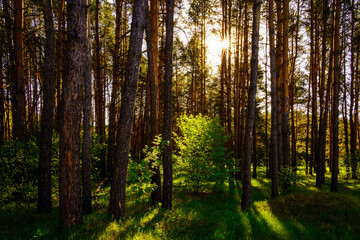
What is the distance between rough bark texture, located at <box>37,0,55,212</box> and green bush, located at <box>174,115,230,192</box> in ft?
18.6

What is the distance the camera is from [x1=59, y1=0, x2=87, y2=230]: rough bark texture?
4316 mm

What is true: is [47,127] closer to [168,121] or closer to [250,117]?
[168,121]

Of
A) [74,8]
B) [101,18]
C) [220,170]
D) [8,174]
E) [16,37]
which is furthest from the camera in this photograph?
[101,18]

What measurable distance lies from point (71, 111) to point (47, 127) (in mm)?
3938

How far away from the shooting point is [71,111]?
14.2 feet

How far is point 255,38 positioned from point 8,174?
10.4 m

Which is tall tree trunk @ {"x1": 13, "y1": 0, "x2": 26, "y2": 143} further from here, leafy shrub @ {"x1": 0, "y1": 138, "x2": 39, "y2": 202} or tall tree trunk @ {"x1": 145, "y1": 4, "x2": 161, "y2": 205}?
tall tree trunk @ {"x1": 145, "y1": 4, "x2": 161, "y2": 205}

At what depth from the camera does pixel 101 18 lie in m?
16.1

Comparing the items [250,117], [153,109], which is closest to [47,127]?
[153,109]

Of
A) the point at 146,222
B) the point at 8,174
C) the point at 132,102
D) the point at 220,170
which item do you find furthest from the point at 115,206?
the point at 220,170

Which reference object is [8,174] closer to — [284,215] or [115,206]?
[115,206]

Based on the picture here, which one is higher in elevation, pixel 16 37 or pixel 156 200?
pixel 16 37

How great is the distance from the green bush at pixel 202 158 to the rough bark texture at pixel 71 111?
21.5ft

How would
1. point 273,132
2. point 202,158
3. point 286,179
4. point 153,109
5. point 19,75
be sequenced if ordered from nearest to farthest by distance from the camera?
point 153,109 < point 19,75 < point 273,132 < point 286,179 < point 202,158
